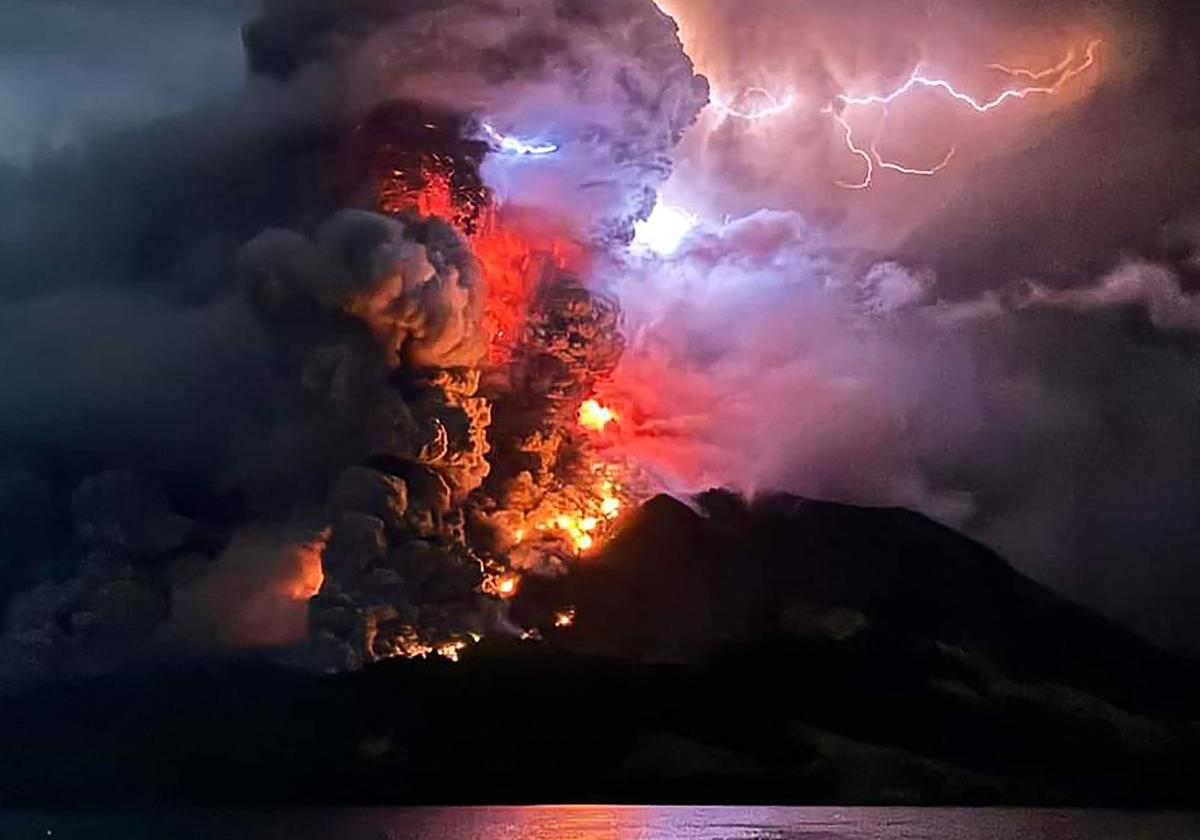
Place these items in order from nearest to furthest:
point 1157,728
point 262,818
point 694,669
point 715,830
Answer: point 694,669, point 715,830, point 1157,728, point 262,818

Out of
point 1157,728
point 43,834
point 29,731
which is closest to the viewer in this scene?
point 43,834

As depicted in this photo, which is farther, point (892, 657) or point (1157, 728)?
point (1157, 728)

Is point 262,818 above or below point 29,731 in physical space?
below

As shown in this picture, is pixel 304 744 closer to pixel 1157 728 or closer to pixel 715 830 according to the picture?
pixel 715 830

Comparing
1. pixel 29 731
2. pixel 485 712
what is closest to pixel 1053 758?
pixel 485 712

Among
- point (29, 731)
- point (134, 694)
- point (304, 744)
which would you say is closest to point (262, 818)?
point (304, 744)

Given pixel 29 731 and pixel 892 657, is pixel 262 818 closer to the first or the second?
pixel 29 731
